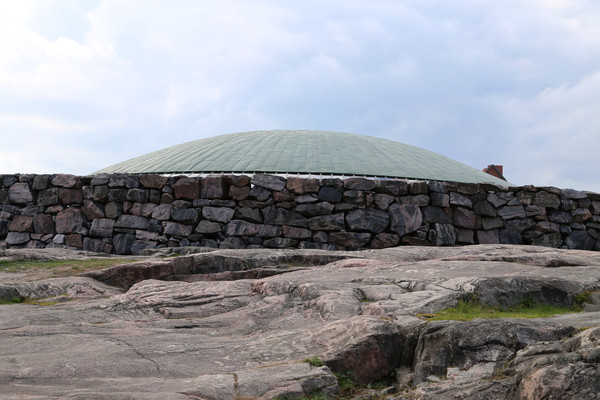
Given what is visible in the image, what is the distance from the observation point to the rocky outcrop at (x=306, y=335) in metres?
3.47

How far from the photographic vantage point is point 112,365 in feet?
13.0

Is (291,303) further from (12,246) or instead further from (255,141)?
(255,141)

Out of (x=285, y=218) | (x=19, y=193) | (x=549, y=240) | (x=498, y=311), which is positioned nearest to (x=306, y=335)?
(x=498, y=311)

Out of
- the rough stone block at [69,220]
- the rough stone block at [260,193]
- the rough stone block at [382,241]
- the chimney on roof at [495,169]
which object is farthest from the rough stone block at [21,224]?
the chimney on roof at [495,169]

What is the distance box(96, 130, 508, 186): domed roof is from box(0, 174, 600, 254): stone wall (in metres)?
1.70

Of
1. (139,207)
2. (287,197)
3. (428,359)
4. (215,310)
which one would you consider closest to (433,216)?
(287,197)

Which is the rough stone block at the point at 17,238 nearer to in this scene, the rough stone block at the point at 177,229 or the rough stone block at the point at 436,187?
the rough stone block at the point at 177,229

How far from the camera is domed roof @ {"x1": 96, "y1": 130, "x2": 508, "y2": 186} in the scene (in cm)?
1376

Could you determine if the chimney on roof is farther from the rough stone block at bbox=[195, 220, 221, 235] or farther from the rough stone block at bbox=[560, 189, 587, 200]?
the rough stone block at bbox=[195, 220, 221, 235]

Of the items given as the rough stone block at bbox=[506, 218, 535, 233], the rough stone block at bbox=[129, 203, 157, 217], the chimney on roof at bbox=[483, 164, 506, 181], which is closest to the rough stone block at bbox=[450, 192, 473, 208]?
the rough stone block at bbox=[506, 218, 535, 233]

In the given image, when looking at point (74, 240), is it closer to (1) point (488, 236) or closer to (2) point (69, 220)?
(2) point (69, 220)

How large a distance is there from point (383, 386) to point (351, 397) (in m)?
0.40

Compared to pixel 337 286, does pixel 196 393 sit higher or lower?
lower

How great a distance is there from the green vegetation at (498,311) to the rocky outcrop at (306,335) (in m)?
0.09
